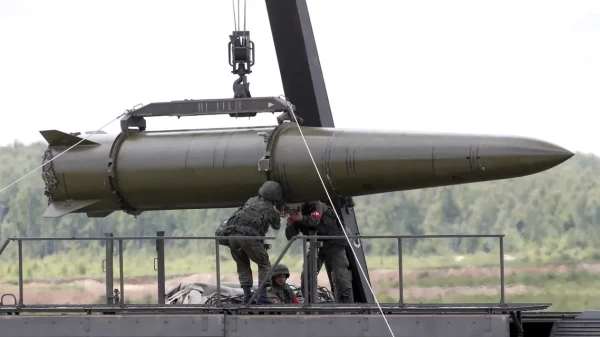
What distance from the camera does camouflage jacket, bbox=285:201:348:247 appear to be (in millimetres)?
14516

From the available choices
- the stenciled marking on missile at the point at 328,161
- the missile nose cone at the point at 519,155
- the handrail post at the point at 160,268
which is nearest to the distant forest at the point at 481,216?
the stenciled marking on missile at the point at 328,161

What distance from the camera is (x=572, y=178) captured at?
81.7ft

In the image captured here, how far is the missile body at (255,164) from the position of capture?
13422 millimetres

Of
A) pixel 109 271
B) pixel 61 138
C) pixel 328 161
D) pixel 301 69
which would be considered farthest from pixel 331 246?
pixel 61 138

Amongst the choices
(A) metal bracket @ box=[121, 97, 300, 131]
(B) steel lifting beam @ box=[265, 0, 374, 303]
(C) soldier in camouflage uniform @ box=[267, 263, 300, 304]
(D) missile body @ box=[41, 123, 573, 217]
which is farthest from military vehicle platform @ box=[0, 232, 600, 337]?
(B) steel lifting beam @ box=[265, 0, 374, 303]

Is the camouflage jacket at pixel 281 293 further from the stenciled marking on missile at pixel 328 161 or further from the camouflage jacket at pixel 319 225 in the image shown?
the stenciled marking on missile at pixel 328 161

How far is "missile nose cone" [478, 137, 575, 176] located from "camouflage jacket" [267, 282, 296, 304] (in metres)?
2.45

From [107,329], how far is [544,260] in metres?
10.7

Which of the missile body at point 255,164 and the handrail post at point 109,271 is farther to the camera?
the handrail post at point 109,271

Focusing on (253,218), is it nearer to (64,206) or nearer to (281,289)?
(281,289)

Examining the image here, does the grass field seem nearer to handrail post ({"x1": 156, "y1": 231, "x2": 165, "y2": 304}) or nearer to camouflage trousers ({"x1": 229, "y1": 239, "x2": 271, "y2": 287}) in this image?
handrail post ({"x1": 156, "y1": 231, "x2": 165, "y2": 304})

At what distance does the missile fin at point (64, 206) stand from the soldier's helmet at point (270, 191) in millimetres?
2038

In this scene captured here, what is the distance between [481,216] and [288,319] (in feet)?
38.1

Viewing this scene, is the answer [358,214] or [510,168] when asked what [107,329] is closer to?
[510,168]
